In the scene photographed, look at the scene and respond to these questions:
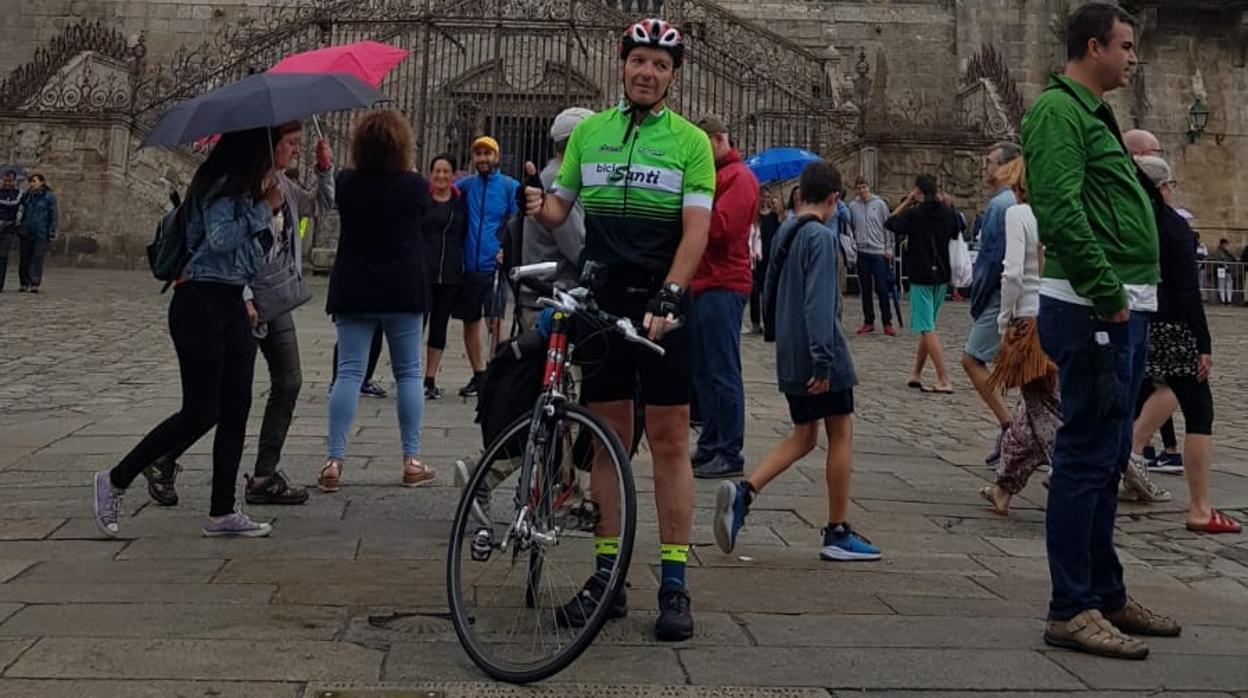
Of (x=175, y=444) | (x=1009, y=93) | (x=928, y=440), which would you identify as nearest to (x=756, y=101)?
(x=1009, y=93)

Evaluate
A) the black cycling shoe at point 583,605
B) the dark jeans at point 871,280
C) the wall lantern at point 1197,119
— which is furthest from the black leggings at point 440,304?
the wall lantern at point 1197,119

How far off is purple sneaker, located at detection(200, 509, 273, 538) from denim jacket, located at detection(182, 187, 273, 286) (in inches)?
38.7

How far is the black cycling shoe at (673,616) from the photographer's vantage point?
12.4 feet

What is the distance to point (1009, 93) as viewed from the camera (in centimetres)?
2331

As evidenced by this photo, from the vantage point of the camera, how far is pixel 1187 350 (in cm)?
594

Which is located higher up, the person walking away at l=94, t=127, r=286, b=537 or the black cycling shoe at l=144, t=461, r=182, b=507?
the person walking away at l=94, t=127, r=286, b=537

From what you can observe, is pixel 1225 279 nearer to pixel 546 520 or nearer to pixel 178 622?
pixel 546 520

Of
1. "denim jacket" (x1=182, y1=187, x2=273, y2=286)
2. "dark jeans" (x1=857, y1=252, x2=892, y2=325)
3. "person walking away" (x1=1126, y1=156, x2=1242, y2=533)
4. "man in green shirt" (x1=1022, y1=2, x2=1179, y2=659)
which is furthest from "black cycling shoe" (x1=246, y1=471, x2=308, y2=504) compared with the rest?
"dark jeans" (x1=857, y1=252, x2=892, y2=325)

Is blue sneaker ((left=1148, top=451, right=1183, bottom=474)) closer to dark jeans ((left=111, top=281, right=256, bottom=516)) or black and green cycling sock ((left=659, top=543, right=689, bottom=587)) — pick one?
black and green cycling sock ((left=659, top=543, right=689, bottom=587))

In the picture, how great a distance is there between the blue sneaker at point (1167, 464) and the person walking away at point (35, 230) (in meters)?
14.7

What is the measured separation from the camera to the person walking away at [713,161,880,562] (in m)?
5.08

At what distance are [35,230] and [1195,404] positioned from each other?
1574cm

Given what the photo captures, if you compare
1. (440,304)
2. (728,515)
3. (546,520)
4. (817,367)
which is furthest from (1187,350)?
(440,304)

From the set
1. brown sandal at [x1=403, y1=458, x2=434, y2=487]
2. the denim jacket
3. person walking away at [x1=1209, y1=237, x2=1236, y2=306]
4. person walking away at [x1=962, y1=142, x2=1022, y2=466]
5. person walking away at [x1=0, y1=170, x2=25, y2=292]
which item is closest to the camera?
the denim jacket
